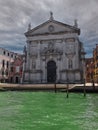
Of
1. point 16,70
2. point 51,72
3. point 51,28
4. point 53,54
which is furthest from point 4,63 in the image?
point 51,28

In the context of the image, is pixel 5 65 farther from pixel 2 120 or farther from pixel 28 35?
pixel 2 120

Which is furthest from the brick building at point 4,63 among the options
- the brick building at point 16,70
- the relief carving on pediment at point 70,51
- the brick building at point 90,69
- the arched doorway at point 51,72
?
the brick building at point 90,69

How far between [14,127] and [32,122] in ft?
3.75

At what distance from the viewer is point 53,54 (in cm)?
3956

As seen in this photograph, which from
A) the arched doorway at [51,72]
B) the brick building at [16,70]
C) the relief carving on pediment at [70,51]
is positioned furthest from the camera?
the brick building at [16,70]

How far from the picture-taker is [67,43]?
129ft

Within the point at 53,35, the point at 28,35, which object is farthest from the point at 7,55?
the point at 53,35

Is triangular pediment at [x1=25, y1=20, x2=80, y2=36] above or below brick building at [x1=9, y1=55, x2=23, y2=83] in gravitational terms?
above

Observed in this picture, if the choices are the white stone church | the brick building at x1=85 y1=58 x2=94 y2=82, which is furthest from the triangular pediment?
the brick building at x1=85 y1=58 x2=94 y2=82

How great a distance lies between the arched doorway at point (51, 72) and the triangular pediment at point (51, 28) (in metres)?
6.29

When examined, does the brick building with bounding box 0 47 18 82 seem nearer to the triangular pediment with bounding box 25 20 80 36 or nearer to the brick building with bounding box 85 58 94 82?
the triangular pediment with bounding box 25 20 80 36

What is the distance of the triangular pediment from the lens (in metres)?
39.1

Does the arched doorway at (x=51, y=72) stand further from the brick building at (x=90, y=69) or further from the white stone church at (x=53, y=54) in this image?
the brick building at (x=90, y=69)

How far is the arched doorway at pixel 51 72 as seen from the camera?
1555 inches
